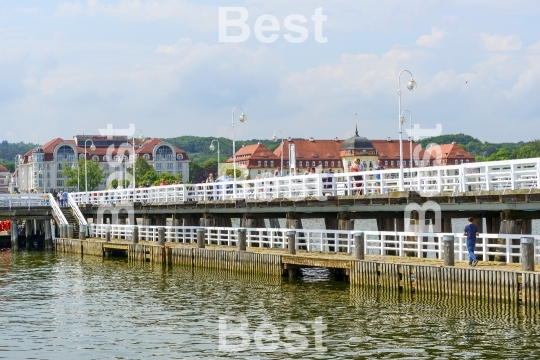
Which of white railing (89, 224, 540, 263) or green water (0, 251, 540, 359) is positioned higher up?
white railing (89, 224, 540, 263)

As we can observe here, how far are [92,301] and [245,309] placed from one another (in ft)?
21.8

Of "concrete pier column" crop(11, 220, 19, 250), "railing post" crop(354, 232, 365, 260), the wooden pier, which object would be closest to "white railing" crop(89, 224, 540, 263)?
"railing post" crop(354, 232, 365, 260)

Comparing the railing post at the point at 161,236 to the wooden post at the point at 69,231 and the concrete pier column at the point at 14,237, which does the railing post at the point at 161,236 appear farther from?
the concrete pier column at the point at 14,237

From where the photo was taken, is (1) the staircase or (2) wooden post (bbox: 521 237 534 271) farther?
(1) the staircase

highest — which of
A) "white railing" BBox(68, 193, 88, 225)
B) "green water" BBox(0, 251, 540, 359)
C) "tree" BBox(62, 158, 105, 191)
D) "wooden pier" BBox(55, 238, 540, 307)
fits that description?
"tree" BBox(62, 158, 105, 191)

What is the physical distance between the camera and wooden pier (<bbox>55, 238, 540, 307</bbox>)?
27.6 meters

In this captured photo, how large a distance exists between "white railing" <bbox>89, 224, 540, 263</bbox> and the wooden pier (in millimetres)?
504

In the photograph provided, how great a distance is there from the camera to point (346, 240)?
37.2 m

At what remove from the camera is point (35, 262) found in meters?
52.2

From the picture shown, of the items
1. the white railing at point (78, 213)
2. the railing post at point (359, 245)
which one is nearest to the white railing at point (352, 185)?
the white railing at point (78, 213)

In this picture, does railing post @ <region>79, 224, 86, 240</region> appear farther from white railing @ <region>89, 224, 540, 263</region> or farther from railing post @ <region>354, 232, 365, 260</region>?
railing post @ <region>354, 232, 365, 260</region>

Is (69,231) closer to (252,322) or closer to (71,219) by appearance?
(71,219)

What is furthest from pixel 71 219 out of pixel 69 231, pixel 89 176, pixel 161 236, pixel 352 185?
pixel 89 176

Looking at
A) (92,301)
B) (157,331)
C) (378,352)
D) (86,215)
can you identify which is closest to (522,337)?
(378,352)
